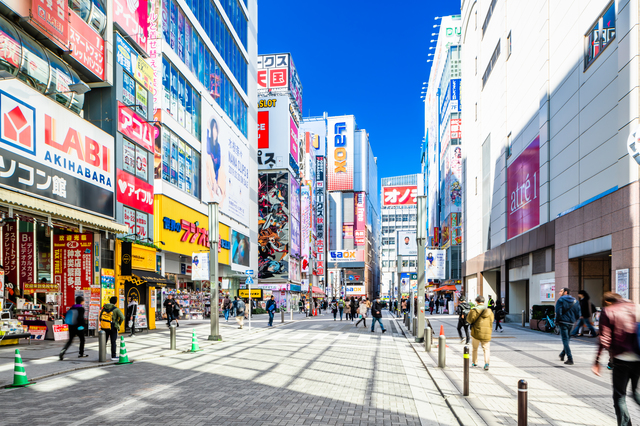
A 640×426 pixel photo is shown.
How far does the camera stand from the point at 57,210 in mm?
17078

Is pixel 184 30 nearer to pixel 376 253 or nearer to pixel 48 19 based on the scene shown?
pixel 48 19

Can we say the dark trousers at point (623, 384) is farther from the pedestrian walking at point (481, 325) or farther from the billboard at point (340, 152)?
the billboard at point (340, 152)

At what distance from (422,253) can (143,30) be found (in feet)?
56.9

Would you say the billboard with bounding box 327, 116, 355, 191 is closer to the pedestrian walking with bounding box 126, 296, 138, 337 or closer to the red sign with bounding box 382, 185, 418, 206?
the red sign with bounding box 382, 185, 418, 206

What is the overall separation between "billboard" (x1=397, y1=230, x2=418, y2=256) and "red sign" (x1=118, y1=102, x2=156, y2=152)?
40.9 feet

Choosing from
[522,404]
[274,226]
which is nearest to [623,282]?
[522,404]

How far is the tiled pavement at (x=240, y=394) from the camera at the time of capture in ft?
24.6

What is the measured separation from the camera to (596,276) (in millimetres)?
24062

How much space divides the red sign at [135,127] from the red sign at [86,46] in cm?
192

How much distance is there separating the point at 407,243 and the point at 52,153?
45.8ft

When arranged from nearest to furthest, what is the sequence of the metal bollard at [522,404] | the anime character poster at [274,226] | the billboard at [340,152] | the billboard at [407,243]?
the metal bollard at [522,404], the billboard at [407,243], the anime character poster at [274,226], the billboard at [340,152]

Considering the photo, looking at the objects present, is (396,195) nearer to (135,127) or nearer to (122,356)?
(135,127)

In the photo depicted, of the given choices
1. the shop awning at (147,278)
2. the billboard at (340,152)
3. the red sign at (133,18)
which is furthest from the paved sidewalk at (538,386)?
the billboard at (340,152)

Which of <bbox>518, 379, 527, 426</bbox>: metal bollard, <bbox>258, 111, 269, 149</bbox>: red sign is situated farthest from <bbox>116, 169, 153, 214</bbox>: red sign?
<bbox>258, 111, 269, 149</bbox>: red sign
